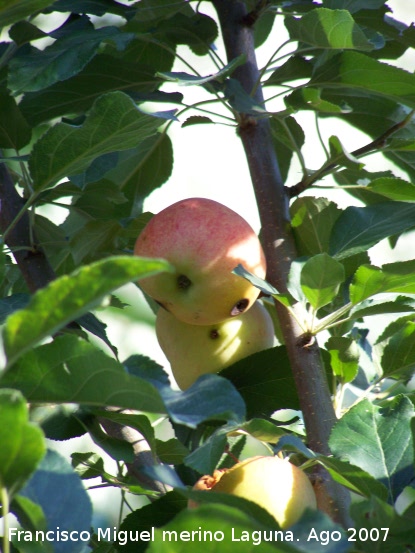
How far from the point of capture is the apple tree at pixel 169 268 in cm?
51

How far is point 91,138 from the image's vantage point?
2.47ft

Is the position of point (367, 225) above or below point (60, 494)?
above

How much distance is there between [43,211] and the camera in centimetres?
272

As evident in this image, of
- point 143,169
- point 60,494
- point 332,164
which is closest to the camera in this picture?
point 60,494

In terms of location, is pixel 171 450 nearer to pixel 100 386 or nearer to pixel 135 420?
pixel 135 420

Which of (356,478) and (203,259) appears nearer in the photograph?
(356,478)

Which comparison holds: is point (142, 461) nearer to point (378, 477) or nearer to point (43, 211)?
point (378, 477)

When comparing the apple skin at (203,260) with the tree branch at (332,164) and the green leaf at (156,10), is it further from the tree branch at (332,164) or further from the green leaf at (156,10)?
the green leaf at (156,10)

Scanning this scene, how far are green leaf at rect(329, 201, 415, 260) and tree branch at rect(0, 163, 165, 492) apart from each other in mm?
282

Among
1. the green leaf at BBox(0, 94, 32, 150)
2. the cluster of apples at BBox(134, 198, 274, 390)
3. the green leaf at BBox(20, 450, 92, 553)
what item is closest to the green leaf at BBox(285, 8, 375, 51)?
the cluster of apples at BBox(134, 198, 274, 390)

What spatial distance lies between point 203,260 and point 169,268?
0.39m

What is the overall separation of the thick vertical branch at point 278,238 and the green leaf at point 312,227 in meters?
0.01

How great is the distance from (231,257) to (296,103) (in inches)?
7.9

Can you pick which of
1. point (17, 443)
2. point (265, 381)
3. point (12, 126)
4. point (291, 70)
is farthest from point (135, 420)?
point (291, 70)
